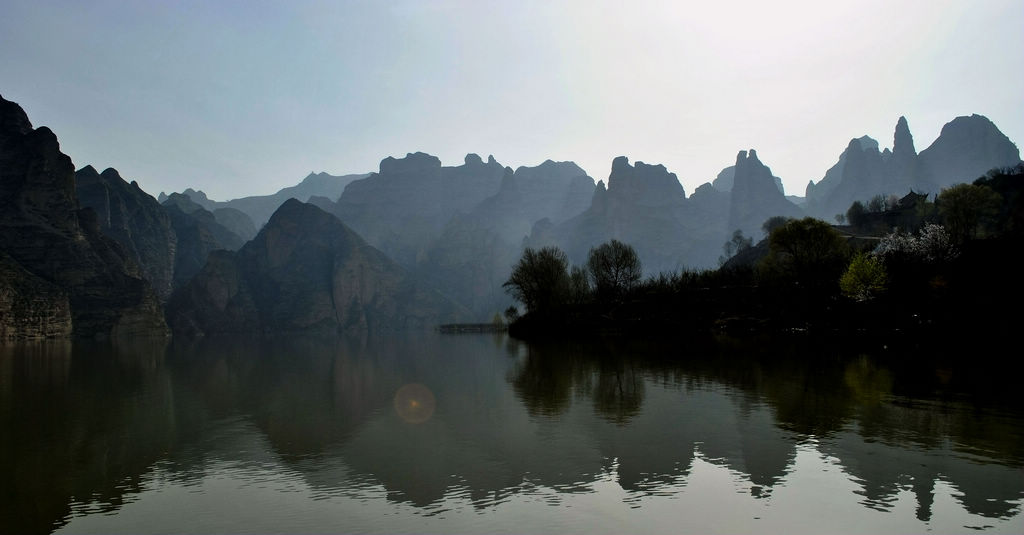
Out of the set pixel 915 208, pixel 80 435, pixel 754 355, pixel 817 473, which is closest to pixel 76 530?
pixel 80 435

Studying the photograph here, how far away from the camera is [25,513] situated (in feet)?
38.8

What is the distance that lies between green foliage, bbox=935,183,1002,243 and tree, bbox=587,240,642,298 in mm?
55880

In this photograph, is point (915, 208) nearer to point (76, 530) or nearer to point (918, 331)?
point (918, 331)

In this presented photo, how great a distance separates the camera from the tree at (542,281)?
96250 millimetres

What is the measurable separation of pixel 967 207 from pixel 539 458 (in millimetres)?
117773

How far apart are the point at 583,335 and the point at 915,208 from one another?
400ft

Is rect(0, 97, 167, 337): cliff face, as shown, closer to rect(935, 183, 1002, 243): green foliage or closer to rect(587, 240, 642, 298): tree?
rect(587, 240, 642, 298): tree

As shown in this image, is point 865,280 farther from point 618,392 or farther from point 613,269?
point 618,392

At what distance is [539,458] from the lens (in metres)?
15.7

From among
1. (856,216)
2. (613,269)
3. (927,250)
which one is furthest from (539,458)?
(856,216)

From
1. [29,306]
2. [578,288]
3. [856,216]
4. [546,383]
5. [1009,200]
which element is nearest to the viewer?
[546,383]

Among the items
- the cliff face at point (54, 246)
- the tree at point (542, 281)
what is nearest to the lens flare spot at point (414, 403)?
the tree at point (542, 281)

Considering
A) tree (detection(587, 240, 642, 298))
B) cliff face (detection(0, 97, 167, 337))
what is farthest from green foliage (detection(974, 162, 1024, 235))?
cliff face (detection(0, 97, 167, 337))

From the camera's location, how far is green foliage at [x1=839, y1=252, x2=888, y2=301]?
65.7 m
